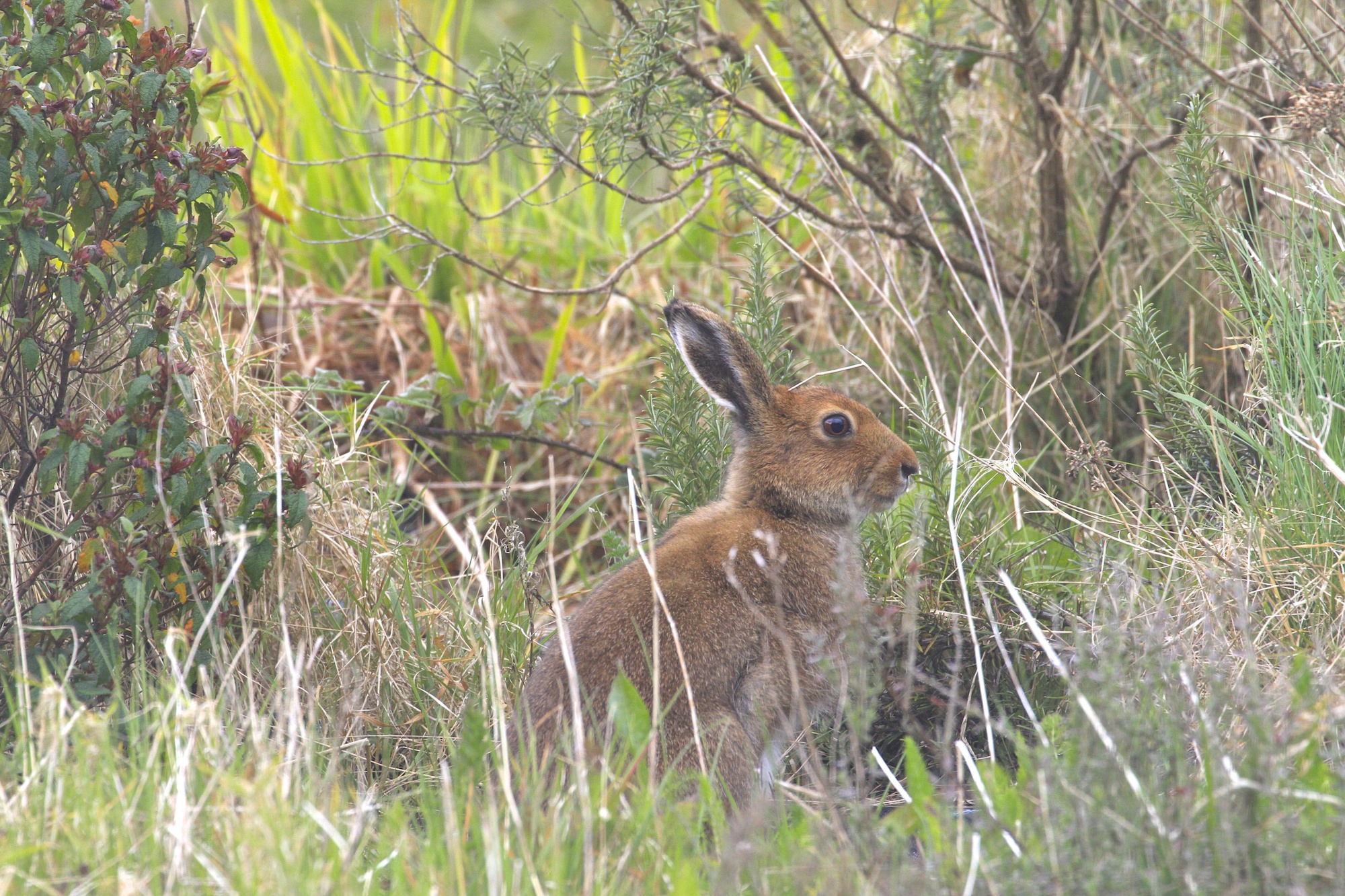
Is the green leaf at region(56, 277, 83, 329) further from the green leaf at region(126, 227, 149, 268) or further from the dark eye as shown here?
the dark eye

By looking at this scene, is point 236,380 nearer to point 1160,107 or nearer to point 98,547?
point 98,547

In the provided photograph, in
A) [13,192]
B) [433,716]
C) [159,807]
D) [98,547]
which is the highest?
[13,192]

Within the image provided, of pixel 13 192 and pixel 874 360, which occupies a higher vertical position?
pixel 13 192

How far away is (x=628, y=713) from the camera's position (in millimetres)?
3486

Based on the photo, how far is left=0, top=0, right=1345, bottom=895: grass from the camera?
2682 millimetres

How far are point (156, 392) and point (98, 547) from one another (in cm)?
46

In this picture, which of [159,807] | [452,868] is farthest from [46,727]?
[452,868]

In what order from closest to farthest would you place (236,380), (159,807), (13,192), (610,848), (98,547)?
(159,807) → (610,848) → (98,547) → (13,192) → (236,380)

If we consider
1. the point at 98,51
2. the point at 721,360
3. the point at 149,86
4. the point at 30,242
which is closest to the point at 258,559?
the point at 30,242

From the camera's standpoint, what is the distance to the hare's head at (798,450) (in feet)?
14.6

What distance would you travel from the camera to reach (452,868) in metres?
2.77

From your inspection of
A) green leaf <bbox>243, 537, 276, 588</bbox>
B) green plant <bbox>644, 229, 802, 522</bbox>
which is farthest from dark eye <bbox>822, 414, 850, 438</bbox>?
green leaf <bbox>243, 537, 276, 588</bbox>

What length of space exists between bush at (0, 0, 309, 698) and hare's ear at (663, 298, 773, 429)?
130 centimetres

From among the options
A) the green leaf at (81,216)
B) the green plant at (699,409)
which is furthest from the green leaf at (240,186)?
the green plant at (699,409)
